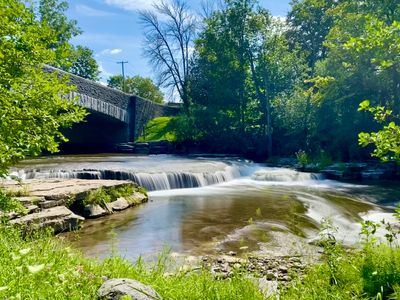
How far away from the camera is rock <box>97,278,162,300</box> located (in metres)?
2.63

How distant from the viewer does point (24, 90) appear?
3.59 metres

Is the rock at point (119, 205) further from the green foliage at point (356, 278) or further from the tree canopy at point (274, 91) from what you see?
the tree canopy at point (274, 91)

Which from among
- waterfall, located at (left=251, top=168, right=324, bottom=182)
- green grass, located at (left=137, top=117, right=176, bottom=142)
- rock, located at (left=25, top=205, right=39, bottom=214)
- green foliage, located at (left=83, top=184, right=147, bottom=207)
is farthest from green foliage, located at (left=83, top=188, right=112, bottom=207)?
green grass, located at (left=137, top=117, right=176, bottom=142)

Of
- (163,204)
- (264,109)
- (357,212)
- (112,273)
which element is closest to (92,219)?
(163,204)

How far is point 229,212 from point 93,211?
2.99 metres

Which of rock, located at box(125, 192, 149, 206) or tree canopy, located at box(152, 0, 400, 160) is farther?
tree canopy, located at box(152, 0, 400, 160)

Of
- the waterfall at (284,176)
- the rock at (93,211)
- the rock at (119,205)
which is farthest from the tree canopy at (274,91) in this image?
the rock at (93,211)

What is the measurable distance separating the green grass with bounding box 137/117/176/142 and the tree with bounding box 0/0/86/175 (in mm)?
22461

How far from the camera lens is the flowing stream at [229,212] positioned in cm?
584

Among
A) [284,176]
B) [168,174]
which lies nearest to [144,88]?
[284,176]

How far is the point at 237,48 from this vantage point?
2302 centimetres

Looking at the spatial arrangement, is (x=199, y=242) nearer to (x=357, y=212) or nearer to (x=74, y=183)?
(x=74, y=183)

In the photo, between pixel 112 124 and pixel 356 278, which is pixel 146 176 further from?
pixel 112 124

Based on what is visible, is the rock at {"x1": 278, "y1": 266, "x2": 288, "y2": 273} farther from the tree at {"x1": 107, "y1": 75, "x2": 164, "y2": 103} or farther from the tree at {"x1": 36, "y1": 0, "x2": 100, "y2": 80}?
the tree at {"x1": 107, "y1": 75, "x2": 164, "y2": 103}
